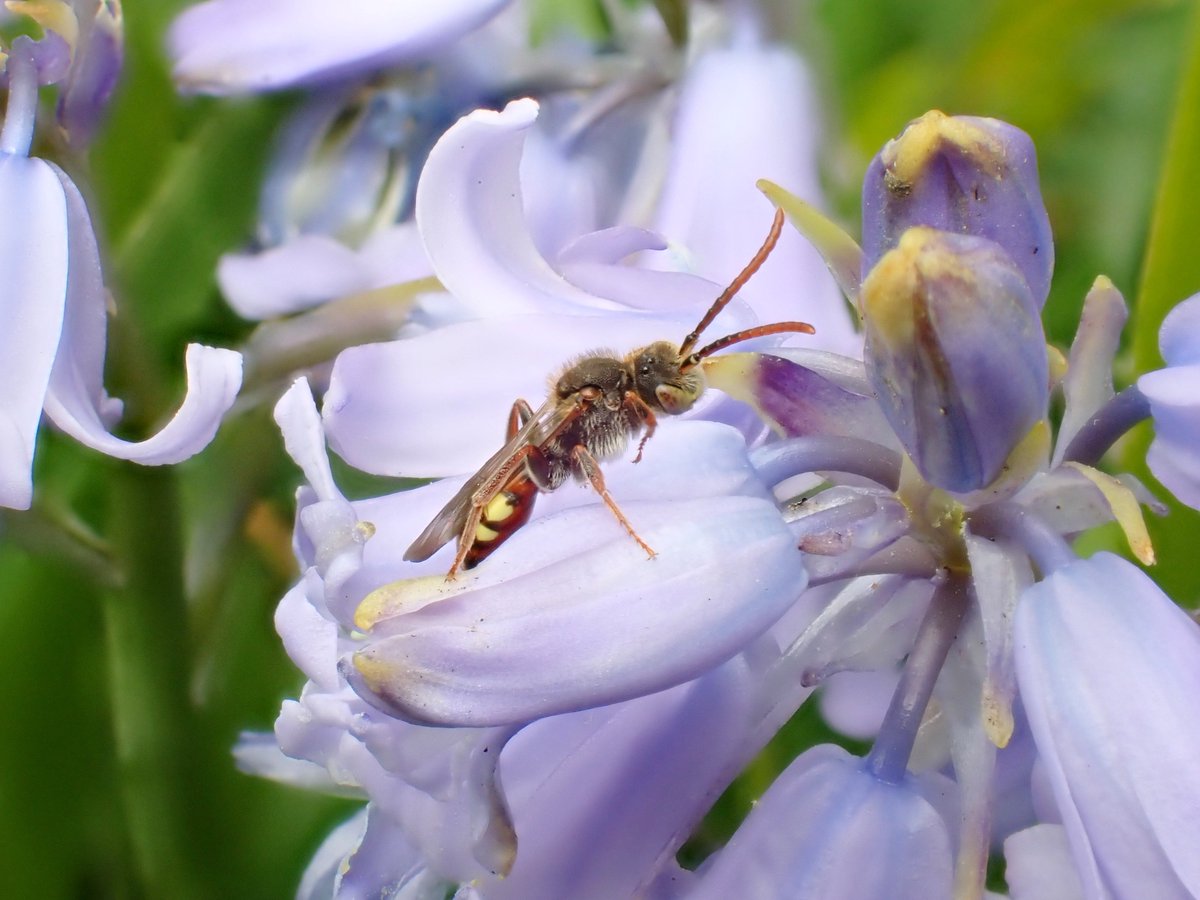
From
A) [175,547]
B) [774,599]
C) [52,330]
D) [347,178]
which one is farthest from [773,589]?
[347,178]

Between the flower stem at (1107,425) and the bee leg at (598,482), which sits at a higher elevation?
the flower stem at (1107,425)

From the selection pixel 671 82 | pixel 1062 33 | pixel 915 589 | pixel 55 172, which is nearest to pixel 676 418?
pixel 915 589

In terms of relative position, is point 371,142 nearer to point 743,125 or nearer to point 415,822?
point 743,125

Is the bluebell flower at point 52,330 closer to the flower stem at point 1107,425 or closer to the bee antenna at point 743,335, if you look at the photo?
the bee antenna at point 743,335

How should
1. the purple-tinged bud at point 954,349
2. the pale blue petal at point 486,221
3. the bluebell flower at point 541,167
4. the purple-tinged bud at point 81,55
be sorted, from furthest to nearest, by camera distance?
the bluebell flower at point 541,167
the purple-tinged bud at point 81,55
the pale blue petal at point 486,221
the purple-tinged bud at point 954,349

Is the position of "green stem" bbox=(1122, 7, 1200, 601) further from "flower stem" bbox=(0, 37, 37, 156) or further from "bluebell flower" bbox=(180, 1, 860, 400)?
"flower stem" bbox=(0, 37, 37, 156)

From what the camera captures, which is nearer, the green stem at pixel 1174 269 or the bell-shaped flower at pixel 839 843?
the bell-shaped flower at pixel 839 843

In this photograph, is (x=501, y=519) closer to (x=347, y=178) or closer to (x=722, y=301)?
(x=722, y=301)

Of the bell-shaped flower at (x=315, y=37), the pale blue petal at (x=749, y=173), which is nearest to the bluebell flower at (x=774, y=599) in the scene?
the pale blue petal at (x=749, y=173)
